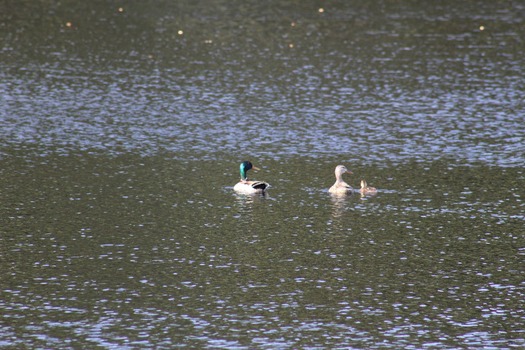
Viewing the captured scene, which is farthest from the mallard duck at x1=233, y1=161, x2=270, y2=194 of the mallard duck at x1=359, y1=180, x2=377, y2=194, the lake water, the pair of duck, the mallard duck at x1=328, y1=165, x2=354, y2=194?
the mallard duck at x1=359, y1=180, x2=377, y2=194

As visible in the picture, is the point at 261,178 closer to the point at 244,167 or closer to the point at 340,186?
the point at 244,167

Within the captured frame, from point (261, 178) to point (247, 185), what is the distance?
2.62 meters

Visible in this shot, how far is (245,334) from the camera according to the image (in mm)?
22500

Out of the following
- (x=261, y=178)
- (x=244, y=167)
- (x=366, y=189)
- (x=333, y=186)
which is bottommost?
(x=366, y=189)

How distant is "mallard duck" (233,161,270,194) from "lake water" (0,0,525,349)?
1.80 ft

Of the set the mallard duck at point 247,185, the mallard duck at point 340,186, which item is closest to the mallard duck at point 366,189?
the mallard duck at point 340,186

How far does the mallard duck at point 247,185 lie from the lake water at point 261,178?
0.55 metres

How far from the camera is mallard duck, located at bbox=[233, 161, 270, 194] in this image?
36625 millimetres

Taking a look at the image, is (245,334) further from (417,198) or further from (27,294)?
(417,198)

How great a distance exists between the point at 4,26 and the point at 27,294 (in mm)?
52650

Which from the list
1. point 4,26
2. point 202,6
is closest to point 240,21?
point 202,6

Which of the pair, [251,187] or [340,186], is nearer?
[251,187]

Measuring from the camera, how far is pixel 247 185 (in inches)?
1451

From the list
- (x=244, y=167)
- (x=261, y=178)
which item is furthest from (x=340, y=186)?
(x=261, y=178)
